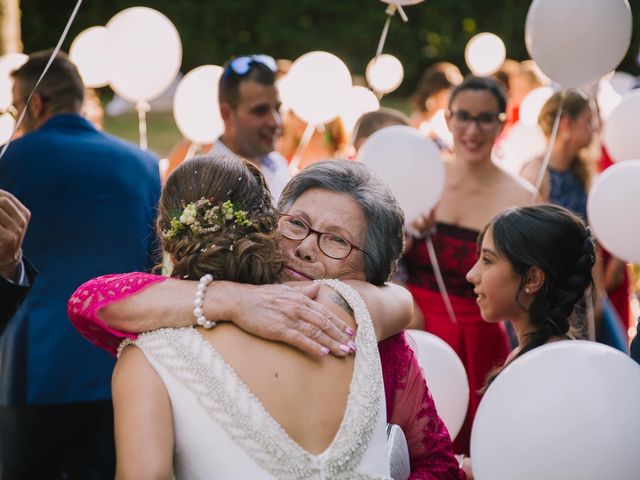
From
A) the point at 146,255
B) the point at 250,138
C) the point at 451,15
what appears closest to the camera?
the point at 146,255

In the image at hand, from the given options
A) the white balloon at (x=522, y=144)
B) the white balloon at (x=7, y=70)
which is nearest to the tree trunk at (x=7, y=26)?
the white balloon at (x=7, y=70)

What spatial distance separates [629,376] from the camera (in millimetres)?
2047

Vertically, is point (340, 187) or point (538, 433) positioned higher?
point (340, 187)

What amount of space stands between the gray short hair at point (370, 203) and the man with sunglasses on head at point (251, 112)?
200 centimetres

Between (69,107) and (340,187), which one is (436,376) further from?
(69,107)

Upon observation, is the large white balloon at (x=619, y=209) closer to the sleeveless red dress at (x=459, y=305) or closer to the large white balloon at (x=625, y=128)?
the large white balloon at (x=625, y=128)

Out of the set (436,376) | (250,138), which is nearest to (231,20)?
(250,138)

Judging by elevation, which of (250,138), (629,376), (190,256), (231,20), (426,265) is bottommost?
(231,20)

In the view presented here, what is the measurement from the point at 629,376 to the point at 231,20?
1686 cm

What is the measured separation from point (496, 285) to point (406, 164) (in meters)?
1.11

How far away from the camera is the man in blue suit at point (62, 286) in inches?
130

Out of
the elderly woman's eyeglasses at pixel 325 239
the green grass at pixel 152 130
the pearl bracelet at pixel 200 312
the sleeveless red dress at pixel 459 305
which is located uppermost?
the elderly woman's eyeglasses at pixel 325 239

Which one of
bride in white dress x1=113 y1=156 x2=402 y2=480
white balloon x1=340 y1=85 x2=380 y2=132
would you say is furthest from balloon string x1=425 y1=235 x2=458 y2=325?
bride in white dress x1=113 y1=156 x2=402 y2=480

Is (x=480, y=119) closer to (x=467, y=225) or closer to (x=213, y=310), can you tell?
(x=467, y=225)
